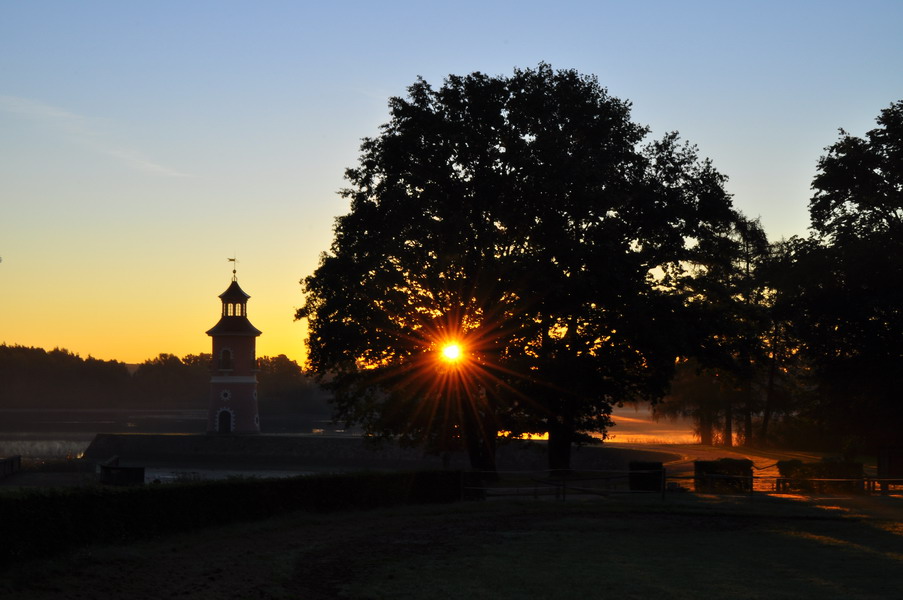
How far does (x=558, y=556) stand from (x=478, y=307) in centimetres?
2085

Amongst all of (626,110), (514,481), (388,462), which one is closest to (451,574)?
(514,481)

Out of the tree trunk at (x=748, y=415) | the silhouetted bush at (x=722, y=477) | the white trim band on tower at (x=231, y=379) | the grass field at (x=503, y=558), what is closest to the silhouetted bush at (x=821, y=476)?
the silhouetted bush at (x=722, y=477)

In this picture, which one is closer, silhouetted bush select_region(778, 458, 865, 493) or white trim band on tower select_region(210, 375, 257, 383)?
silhouetted bush select_region(778, 458, 865, 493)

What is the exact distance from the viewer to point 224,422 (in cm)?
8694

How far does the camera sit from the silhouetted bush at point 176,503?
2000 cm

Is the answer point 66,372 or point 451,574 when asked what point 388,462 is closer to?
point 451,574

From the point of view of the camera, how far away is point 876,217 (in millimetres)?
51469

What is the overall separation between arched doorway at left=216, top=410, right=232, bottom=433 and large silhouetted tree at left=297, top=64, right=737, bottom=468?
4477cm

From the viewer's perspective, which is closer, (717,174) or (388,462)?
(717,174)

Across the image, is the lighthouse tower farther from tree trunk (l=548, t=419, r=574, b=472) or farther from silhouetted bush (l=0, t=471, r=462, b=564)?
silhouetted bush (l=0, t=471, r=462, b=564)

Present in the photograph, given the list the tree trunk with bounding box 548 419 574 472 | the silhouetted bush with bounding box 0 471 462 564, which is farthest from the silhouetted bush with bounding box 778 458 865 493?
the silhouetted bush with bounding box 0 471 462 564

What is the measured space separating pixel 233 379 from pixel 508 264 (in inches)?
2035

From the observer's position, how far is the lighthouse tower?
87.1m

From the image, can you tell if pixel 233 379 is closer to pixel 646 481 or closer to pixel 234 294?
pixel 234 294
